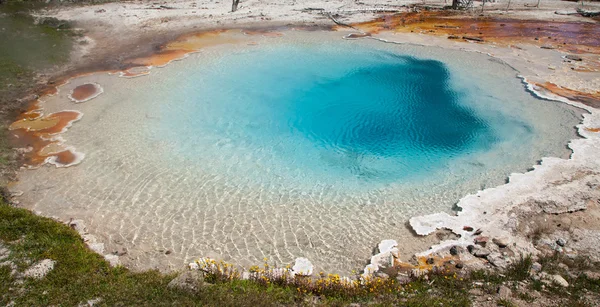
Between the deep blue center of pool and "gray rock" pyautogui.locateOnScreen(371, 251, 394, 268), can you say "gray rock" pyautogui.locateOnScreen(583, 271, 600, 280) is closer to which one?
"gray rock" pyautogui.locateOnScreen(371, 251, 394, 268)

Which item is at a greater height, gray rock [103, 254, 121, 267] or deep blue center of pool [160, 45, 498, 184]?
deep blue center of pool [160, 45, 498, 184]

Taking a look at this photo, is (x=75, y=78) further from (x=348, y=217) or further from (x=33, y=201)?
(x=348, y=217)

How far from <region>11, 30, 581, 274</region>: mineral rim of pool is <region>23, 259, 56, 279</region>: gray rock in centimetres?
98

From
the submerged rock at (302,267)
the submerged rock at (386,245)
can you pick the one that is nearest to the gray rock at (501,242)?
the submerged rock at (386,245)

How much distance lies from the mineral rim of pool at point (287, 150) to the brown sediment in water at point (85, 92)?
0.31 m

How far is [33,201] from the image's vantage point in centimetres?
722

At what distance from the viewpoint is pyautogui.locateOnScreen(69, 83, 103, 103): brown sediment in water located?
442 inches

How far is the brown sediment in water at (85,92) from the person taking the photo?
11.2 metres

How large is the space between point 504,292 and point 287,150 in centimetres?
546

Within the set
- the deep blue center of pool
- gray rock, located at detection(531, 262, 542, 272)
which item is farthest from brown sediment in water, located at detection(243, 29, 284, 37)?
gray rock, located at detection(531, 262, 542, 272)

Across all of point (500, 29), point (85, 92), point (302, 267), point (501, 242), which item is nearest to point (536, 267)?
point (501, 242)

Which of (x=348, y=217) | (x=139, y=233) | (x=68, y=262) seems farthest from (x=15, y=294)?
(x=348, y=217)

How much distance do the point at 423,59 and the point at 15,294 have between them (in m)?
13.6

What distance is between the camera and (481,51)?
1477 cm
